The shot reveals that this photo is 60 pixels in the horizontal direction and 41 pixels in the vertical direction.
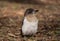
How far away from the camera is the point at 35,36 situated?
19.2ft

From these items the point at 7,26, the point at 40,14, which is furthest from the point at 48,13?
the point at 7,26

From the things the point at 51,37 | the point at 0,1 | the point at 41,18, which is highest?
the point at 0,1

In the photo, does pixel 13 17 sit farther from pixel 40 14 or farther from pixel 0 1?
pixel 0 1

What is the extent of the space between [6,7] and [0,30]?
1760 mm

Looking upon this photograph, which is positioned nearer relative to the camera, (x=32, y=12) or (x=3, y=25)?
(x=32, y=12)

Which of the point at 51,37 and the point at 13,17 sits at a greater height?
the point at 13,17

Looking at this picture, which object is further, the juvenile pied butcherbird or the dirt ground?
the dirt ground

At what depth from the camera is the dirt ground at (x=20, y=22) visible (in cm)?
585

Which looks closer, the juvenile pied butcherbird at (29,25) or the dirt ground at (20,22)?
the juvenile pied butcherbird at (29,25)

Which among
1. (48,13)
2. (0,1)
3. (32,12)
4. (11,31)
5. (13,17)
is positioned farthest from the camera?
(0,1)

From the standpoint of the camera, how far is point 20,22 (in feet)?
21.7

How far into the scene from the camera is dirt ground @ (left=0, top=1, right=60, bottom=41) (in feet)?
19.2

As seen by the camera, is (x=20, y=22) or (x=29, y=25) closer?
(x=29, y=25)

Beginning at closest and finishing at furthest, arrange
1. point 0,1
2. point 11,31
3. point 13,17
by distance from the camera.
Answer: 1. point 11,31
2. point 13,17
3. point 0,1
